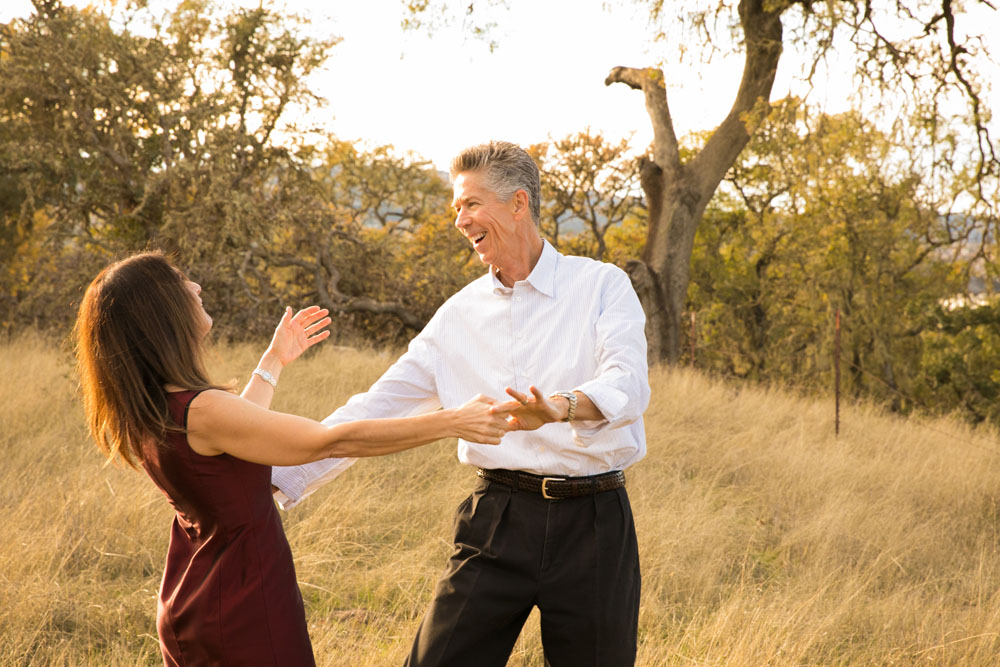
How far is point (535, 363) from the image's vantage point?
7.86ft

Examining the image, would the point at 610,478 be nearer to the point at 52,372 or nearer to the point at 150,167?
the point at 52,372

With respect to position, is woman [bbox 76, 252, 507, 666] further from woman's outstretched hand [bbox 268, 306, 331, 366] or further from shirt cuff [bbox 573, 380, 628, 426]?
woman's outstretched hand [bbox 268, 306, 331, 366]

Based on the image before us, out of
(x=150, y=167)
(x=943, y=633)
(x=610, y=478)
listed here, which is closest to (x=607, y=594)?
(x=610, y=478)

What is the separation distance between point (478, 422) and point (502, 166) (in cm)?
89

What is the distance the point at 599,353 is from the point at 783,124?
8.68 metres

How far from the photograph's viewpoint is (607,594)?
2236mm

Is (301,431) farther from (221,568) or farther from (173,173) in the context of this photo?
(173,173)

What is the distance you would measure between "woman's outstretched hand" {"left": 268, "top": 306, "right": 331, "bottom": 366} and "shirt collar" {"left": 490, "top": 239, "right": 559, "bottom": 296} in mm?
537

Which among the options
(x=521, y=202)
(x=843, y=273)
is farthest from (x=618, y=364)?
(x=843, y=273)

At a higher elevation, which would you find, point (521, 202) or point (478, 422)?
point (521, 202)

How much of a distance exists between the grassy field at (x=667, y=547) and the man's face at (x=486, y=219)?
203cm

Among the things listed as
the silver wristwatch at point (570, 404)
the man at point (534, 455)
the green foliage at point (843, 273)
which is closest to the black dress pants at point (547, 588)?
the man at point (534, 455)

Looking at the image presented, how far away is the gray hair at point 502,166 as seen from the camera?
7.95ft

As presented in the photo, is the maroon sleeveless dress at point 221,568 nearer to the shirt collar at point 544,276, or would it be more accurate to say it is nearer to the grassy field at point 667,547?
the shirt collar at point 544,276
